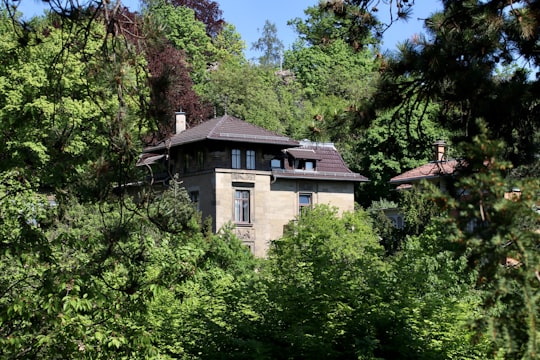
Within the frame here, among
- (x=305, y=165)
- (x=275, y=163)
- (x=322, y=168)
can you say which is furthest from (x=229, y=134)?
(x=322, y=168)

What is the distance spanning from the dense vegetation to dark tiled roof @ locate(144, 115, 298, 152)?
25793 mm

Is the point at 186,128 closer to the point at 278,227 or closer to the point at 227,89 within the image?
the point at 278,227

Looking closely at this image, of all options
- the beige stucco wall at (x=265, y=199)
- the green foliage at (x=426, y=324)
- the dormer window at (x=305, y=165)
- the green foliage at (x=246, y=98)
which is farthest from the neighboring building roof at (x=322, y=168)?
the green foliage at (x=426, y=324)

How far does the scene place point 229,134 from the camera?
141 ft

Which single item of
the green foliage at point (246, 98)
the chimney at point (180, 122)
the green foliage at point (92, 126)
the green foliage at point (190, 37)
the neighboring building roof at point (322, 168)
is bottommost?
the green foliage at point (92, 126)

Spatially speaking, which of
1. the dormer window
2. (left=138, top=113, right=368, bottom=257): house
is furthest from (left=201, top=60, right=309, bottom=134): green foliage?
(left=138, top=113, right=368, bottom=257): house

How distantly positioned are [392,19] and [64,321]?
4.76m

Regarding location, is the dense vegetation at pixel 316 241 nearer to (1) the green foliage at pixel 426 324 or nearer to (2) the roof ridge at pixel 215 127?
(1) the green foliage at pixel 426 324

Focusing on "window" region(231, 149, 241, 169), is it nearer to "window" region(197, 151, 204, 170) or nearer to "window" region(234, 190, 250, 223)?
"window" region(234, 190, 250, 223)

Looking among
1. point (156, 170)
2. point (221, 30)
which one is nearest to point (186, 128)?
point (221, 30)

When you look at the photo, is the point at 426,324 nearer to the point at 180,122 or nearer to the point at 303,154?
the point at 303,154

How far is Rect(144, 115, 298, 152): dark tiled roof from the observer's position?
42625 millimetres

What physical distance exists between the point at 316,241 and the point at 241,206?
88.0ft

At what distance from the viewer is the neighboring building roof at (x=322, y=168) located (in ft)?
151
